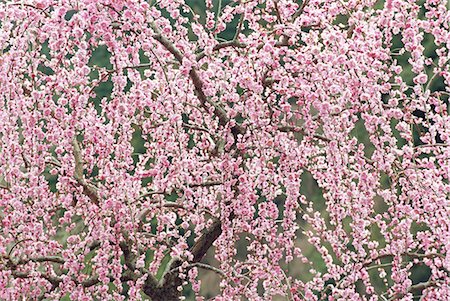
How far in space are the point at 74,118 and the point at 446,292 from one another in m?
1.74

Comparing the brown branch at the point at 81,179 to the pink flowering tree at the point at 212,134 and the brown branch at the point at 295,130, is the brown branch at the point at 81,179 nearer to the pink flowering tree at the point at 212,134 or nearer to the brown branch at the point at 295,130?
the pink flowering tree at the point at 212,134

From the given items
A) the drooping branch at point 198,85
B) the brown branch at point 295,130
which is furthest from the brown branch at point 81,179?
the brown branch at point 295,130

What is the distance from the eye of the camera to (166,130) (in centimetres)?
267

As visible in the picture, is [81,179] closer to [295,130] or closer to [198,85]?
[198,85]

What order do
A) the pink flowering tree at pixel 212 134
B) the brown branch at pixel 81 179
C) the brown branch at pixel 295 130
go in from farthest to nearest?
the brown branch at pixel 81 179 → the brown branch at pixel 295 130 → the pink flowering tree at pixel 212 134

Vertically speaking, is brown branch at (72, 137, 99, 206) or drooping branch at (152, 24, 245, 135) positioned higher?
drooping branch at (152, 24, 245, 135)

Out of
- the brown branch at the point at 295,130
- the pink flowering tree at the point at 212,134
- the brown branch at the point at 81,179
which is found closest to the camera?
the pink flowering tree at the point at 212,134

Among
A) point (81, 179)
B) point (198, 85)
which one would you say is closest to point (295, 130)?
point (198, 85)

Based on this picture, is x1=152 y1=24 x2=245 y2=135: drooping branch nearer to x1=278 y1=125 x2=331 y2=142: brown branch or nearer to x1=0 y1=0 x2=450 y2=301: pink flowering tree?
x1=0 y1=0 x2=450 y2=301: pink flowering tree

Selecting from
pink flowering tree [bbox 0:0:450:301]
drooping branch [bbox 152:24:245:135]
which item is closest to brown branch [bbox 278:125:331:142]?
pink flowering tree [bbox 0:0:450:301]

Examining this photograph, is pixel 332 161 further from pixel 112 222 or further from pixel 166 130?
pixel 112 222

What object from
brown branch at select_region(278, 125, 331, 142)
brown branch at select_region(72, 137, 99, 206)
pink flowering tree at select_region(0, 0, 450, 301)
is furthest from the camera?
brown branch at select_region(72, 137, 99, 206)

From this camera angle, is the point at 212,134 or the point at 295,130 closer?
the point at 295,130

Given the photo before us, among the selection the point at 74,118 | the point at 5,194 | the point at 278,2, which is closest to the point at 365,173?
the point at 278,2
